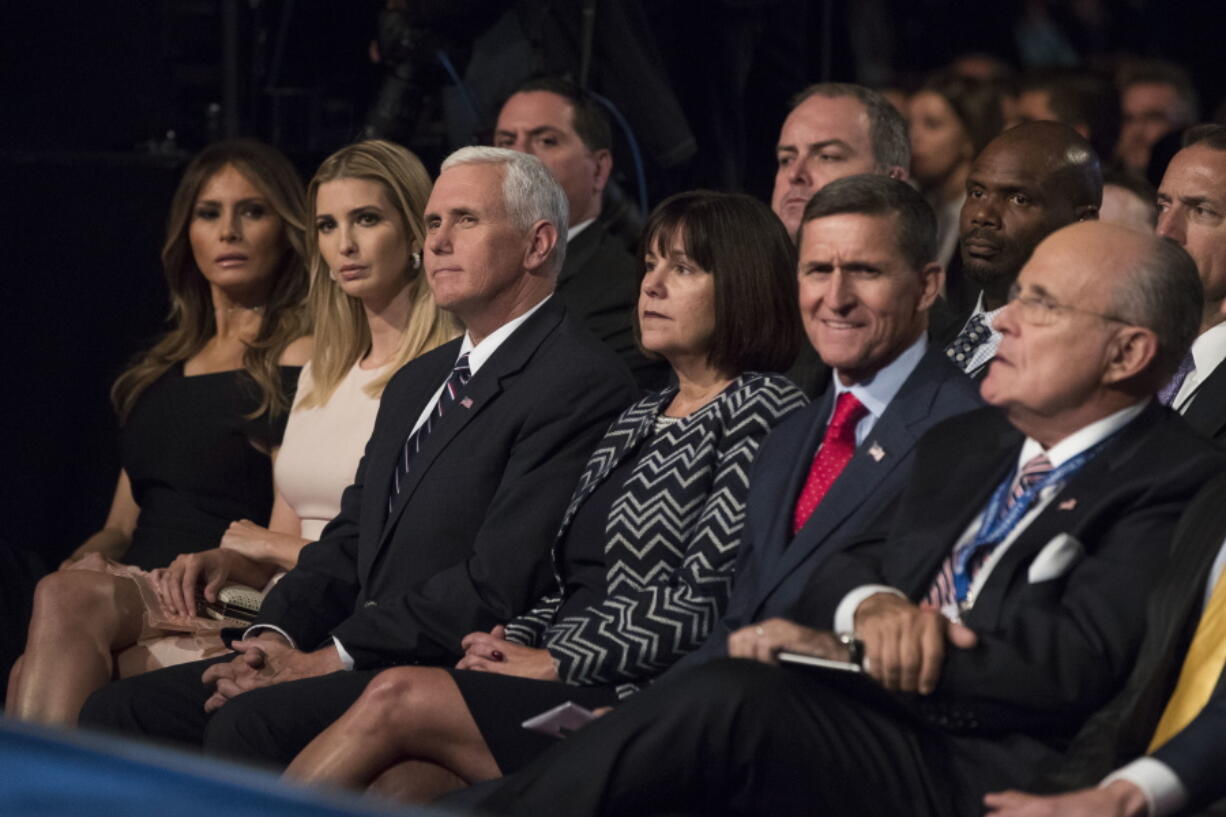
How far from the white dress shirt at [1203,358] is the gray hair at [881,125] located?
118 cm

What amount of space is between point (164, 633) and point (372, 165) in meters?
1.08

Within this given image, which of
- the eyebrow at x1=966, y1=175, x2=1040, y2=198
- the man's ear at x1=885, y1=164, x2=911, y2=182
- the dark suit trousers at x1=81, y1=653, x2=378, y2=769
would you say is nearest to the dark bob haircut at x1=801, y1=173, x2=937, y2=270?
the eyebrow at x1=966, y1=175, x2=1040, y2=198

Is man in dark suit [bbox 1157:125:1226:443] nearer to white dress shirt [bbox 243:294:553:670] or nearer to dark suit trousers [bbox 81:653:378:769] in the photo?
white dress shirt [bbox 243:294:553:670]

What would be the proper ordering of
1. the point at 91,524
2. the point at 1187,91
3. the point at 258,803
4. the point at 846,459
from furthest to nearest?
the point at 1187,91, the point at 91,524, the point at 846,459, the point at 258,803

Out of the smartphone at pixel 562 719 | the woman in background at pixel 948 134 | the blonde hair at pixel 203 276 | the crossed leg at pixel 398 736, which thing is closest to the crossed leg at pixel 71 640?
the blonde hair at pixel 203 276

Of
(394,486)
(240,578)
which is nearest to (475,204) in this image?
(394,486)

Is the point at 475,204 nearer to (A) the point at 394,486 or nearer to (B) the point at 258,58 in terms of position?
(A) the point at 394,486

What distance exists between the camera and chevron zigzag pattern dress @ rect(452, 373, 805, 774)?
3109 millimetres

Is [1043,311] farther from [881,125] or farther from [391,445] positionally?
[881,125]

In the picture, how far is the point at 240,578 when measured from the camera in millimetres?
4191

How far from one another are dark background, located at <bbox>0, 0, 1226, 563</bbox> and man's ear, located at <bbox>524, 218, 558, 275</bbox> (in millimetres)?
1601

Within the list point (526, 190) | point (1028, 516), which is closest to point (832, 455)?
point (1028, 516)

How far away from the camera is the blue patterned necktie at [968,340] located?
375 cm

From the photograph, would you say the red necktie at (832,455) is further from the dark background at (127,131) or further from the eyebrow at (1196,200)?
the dark background at (127,131)
